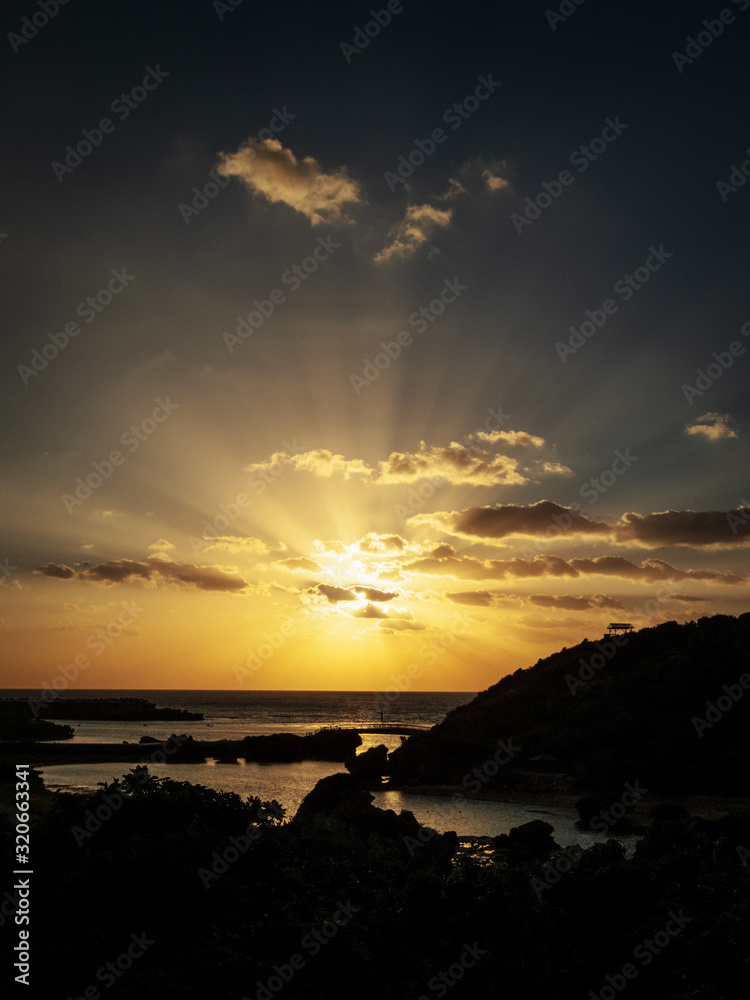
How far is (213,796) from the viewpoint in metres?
17.7

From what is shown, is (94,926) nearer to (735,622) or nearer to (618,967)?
(618,967)

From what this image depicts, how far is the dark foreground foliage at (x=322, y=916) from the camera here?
1114 centimetres

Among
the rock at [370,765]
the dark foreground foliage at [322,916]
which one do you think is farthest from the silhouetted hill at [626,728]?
the dark foreground foliage at [322,916]

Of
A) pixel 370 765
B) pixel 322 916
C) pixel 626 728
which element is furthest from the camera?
pixel 626 728

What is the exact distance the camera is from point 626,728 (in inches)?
2261

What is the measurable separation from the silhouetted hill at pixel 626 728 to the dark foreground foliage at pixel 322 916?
3714 centimetres

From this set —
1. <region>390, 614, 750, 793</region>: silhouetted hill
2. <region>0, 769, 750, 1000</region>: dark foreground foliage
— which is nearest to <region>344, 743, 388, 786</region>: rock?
<region>390, 614, 750, 793</region>: silhouetted hill

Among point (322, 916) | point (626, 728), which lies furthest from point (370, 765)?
point (322, 916)

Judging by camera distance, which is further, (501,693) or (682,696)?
(501,693)

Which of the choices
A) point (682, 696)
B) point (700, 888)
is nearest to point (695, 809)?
point (682, 696)

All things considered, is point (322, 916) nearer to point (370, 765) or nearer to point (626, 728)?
point (370, 765)

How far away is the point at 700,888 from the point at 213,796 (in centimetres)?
1315

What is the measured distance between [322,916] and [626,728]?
52081 mm

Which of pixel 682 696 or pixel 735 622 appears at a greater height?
pixel 735 622
